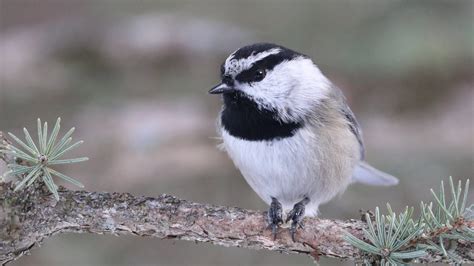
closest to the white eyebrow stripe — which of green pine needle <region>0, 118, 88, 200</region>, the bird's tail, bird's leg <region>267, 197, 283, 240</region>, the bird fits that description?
the bird

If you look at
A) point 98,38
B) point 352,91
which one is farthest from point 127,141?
point 352,91

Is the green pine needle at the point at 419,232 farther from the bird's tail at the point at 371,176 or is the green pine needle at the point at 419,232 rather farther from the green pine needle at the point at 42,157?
the bird's tail at the point at 371,176

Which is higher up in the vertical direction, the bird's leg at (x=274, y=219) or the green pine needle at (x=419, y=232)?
the bird's leg at (x=274, y=219)

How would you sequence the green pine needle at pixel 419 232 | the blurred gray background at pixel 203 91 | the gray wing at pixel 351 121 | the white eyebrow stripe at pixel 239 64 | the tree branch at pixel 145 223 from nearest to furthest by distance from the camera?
the green pine needle at pixel 419 232
the tree branch at pixel 145 223
the white eyebrow stripe at pixel 239 64
the gray wing at pixel 351 121
the blurred gray background at pixel 203 91

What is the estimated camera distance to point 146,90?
5016 mm

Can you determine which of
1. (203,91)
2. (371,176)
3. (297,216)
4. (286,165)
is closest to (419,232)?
(297,216)

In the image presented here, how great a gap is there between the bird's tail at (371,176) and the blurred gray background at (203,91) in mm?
191

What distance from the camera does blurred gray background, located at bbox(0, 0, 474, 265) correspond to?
3.80 metres

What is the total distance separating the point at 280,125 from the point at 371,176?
3.75 ft

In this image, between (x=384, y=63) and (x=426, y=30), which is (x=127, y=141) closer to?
(x=384, y=63)

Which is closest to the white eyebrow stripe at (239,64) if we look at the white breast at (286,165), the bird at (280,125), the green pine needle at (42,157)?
the bird at (280,125)

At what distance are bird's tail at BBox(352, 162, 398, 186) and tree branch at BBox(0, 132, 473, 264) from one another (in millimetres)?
1572

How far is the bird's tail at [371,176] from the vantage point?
11.7 feet

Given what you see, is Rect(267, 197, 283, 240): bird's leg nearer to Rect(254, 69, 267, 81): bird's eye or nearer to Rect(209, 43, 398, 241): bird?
Rect(209, 43, 398, 241): bird
